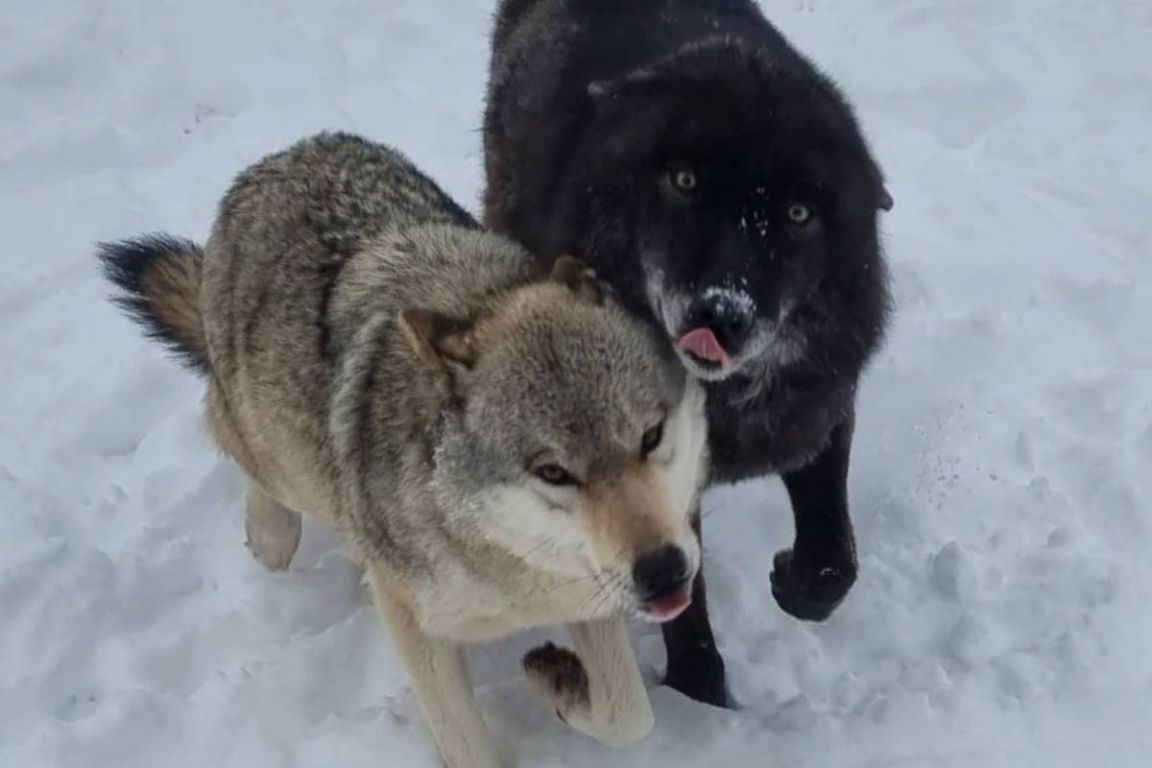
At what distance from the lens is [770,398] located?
12.7 ft

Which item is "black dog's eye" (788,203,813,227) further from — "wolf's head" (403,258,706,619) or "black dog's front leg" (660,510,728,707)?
"black dog's front leg" (660,510,728,707)

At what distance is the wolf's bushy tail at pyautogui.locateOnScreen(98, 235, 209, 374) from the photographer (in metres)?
4.70

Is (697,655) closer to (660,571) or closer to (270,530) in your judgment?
(660,571)

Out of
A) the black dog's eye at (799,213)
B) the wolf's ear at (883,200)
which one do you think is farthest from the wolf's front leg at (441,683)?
the wolf's ear at (883,200)

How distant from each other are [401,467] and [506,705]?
3.50ft

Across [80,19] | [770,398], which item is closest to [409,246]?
[770,398]

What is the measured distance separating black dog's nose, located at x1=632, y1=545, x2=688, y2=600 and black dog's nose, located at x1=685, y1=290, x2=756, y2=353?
59 centimetres

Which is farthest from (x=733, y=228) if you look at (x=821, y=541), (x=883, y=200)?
(x=821, y=541)

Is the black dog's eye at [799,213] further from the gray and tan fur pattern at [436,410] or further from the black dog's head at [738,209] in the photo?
the gray and tan fur pattern at [436,410]

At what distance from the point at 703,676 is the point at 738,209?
1.52 m

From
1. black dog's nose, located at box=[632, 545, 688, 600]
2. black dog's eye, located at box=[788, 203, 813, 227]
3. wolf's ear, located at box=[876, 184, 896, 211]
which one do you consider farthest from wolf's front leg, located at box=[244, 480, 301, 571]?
wolf's ear, located at box=[876, 184, 896, 211]

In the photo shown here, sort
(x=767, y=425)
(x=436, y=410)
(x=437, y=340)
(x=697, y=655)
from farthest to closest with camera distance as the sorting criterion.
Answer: (x=697, y=655) < (x=767, y=425) < (x=436, y=410) < (x=437, y=340)

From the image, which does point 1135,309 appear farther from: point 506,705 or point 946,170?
point 506,705

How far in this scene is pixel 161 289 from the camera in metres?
4.73
